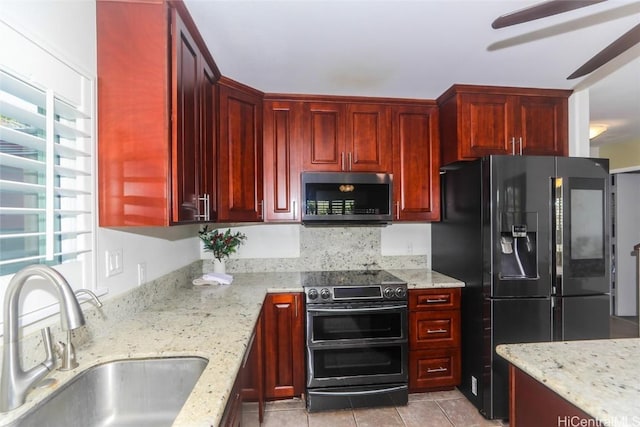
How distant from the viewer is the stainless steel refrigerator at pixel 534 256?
6.46 feet

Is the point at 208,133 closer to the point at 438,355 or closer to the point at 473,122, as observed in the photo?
the point at 473,122

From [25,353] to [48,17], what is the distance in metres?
1.14

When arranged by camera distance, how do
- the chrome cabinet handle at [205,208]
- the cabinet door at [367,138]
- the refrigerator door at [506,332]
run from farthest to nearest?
the cabinet door at [367,138] < the refrigerator door at [506,332] < the chrome cabinet handle at [205,208]

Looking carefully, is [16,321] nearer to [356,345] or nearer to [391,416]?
[356,345]

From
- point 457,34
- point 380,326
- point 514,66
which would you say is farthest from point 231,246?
point 514,66

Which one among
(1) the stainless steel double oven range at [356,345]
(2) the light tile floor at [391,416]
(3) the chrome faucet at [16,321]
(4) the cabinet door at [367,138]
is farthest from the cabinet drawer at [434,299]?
(3) the chrome faucet at [16,321]

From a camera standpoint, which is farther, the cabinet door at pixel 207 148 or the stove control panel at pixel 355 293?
the stove control panel at pixel 355 293

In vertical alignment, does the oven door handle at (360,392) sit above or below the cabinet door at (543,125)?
below

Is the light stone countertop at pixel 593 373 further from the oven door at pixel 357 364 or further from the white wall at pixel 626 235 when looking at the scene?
the white wall at pixel 626 235

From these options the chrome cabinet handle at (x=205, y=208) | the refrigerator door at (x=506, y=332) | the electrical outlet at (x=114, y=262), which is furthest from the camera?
the refrigerator door at (x=506, y=332)

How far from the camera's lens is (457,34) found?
5.16 feet

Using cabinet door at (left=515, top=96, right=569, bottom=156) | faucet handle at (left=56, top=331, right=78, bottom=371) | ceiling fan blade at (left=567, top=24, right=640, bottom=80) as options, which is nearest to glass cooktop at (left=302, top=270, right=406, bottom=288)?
faucet handle at (left=56, top=331, right=78, bottom=371)

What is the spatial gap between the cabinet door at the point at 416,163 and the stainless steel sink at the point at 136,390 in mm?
1907

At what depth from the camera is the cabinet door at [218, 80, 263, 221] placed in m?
2.05
